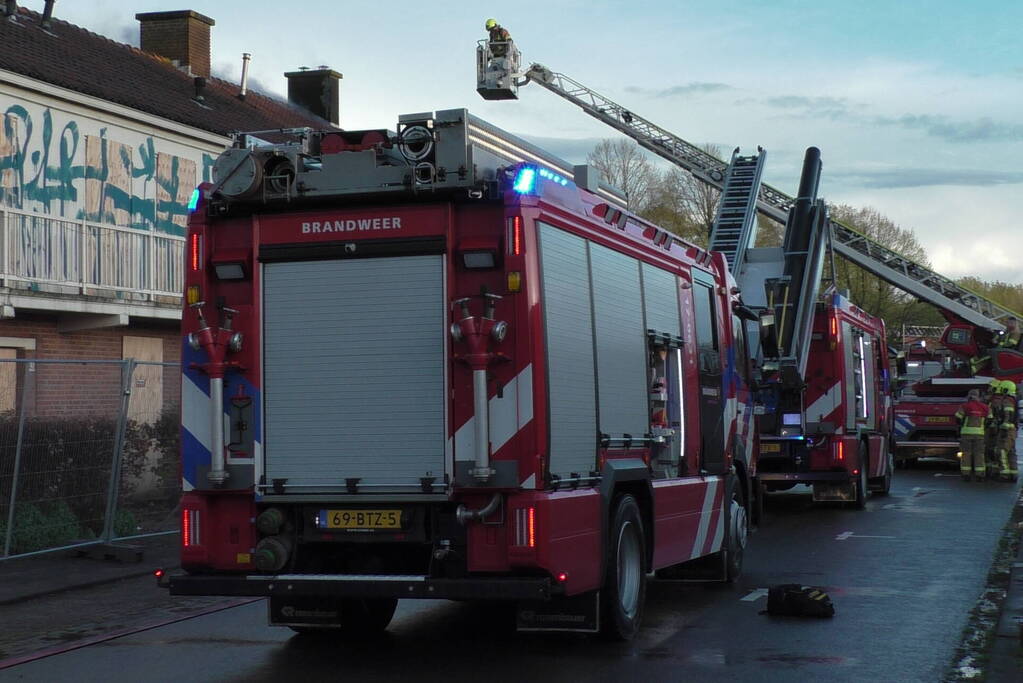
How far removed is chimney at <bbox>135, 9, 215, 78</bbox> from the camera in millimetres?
31328

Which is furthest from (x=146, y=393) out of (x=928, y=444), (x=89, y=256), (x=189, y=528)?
(x=928, y=444)

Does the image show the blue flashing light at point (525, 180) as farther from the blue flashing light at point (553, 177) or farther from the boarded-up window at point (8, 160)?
the boarded-up window at point (8, 160)

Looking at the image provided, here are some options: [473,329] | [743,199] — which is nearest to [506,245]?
[473,329]

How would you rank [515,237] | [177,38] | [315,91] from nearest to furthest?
[515,237] → [177,38] → [315,91]

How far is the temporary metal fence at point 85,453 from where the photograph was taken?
12.9 metres

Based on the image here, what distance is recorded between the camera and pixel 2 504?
12664 mm

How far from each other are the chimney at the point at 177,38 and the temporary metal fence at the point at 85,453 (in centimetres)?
1719

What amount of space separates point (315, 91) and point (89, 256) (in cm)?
1724

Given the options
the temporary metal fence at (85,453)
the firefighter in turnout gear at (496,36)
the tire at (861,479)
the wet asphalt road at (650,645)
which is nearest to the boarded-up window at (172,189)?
the temporary metal fence at (85,453)

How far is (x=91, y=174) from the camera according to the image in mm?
23156

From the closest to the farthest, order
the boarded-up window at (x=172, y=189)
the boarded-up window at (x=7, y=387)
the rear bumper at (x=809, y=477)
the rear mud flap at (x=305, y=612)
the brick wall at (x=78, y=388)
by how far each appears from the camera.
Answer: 1. the rear mud flap at (x=305, y=612)
2. the boarded-up window at (x=7, y=387)
3. the brick wall at (x=78, y=388)
4. the rear bumper at (x=809, y=477)
5. the boarded-up window at (x=172, y=189)

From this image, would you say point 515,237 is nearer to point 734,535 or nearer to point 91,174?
point 734,535

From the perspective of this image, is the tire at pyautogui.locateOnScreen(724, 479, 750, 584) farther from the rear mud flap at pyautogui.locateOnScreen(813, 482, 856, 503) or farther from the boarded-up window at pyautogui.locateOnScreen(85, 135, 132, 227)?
the boarded-up window at pyautogui.locateOnScreen(85, 135, 132, 227)

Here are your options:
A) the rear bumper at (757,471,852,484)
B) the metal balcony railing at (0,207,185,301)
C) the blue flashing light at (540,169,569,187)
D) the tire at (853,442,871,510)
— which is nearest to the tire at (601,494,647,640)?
the blue flashing light at (540,169,569,187)
